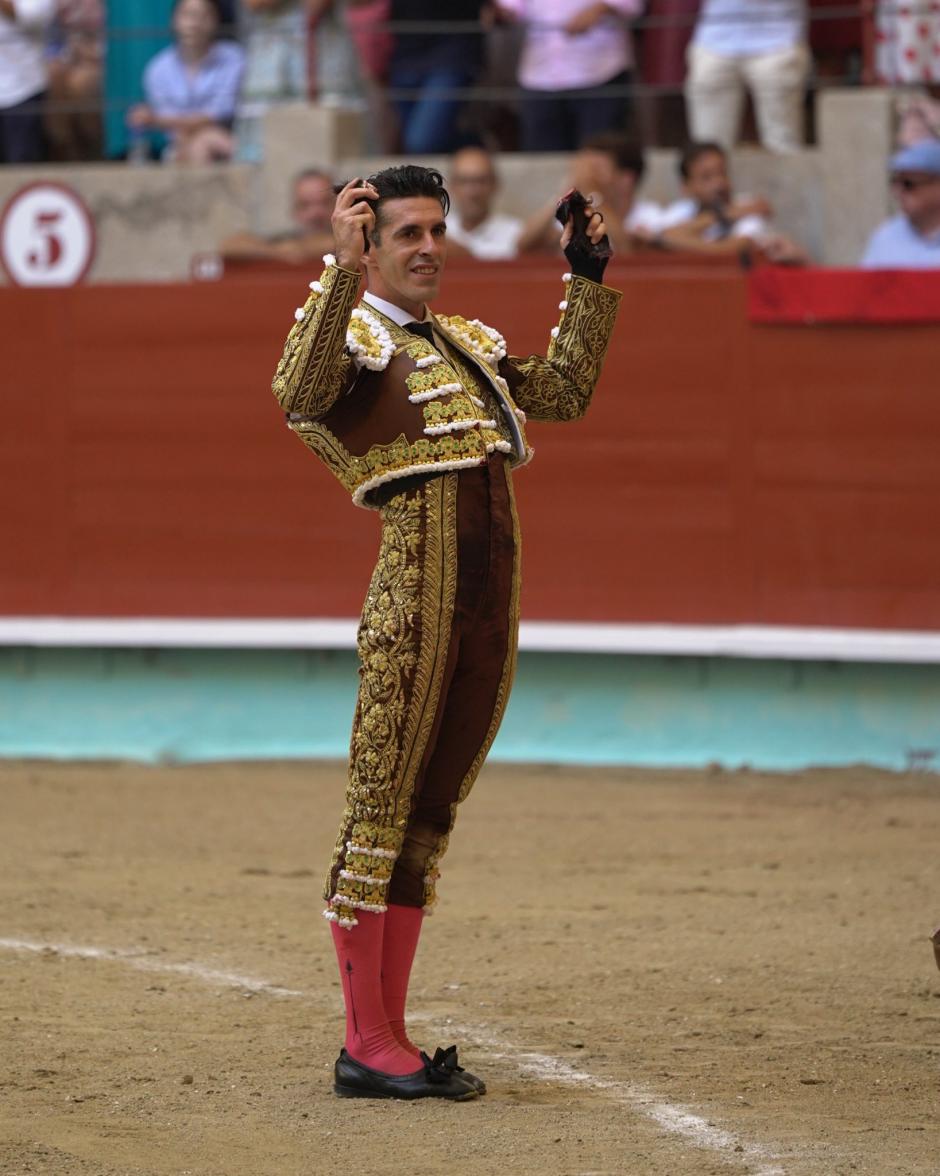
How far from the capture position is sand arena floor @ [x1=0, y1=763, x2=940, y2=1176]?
3637 mm

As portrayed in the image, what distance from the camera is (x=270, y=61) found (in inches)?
374

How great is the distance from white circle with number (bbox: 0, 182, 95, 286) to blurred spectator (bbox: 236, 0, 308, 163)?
139cm

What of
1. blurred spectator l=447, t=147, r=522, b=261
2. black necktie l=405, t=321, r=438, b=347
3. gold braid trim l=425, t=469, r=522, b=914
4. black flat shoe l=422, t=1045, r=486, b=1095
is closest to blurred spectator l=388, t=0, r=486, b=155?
blurred spectator l=447, t=147, r=522, b=261

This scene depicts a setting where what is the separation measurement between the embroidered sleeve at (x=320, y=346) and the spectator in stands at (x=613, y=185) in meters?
4.09

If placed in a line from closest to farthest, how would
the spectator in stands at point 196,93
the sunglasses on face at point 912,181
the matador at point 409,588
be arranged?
the matador at point 409,588
the sunglasses on face at point 912,181
the spectator in stands at point 196,93

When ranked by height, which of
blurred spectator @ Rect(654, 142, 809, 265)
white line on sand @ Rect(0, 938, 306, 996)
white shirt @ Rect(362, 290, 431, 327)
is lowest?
white line on sand @ Rect(0, 938, 306, 996)

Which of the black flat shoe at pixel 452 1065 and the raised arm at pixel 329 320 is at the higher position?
the raised arm at pixel 329 320

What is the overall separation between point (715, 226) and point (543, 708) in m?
1.85

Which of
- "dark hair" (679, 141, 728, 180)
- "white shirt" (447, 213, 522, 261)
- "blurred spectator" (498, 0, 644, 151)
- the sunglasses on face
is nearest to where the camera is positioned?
the sunglasses on face

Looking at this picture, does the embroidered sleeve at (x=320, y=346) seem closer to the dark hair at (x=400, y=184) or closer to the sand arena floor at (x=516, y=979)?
the dark hair at (x=400, y=184)

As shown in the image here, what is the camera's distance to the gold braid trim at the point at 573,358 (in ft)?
13.1

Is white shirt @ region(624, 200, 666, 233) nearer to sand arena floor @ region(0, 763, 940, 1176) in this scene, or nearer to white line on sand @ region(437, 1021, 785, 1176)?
sand arena floor @ region(0, 763, 940, 1176)

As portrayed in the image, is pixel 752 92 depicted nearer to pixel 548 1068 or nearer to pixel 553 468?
pixel 553 468

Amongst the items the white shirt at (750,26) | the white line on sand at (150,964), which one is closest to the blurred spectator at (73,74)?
the white shirt at (750,26)
